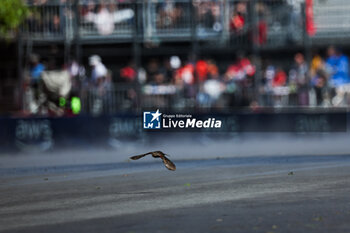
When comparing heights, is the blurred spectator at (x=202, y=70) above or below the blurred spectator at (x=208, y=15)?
below

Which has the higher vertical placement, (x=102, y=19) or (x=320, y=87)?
(x=102, y=19)

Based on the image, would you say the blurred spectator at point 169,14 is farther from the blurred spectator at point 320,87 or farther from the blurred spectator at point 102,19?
the blurred spectator at point 320,87

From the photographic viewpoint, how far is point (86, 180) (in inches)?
538

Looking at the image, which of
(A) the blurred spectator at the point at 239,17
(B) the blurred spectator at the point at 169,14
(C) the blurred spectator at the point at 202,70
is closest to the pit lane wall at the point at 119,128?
(A) the blurred spectator at the point at 239,17

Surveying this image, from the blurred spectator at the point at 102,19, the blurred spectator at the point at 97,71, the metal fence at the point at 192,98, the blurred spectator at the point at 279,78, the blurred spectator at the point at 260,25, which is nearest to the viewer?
the metal fence at the point at 192,98

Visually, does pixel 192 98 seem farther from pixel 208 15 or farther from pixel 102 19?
pixel 102 19

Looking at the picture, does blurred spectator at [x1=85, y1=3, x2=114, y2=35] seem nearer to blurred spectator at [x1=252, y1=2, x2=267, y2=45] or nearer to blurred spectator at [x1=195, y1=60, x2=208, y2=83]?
blurred spectator at [x1=195, y1=60, x2=208, y2=83]

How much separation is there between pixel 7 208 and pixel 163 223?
2.55 meters

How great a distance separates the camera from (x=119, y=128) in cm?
1928

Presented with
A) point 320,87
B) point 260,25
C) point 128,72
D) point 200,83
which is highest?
point 260,25

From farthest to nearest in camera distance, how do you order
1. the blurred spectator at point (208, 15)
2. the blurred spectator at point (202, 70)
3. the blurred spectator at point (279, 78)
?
the blurred spectator at point (279, 78), the blurred spectator at point (202, 70), the blurred spectator at point (208, 15)

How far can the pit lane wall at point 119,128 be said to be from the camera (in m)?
18.8

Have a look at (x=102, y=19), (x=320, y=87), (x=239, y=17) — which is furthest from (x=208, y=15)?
(x=320, y=87)

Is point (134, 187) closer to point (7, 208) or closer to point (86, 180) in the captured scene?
point (86, 180)
